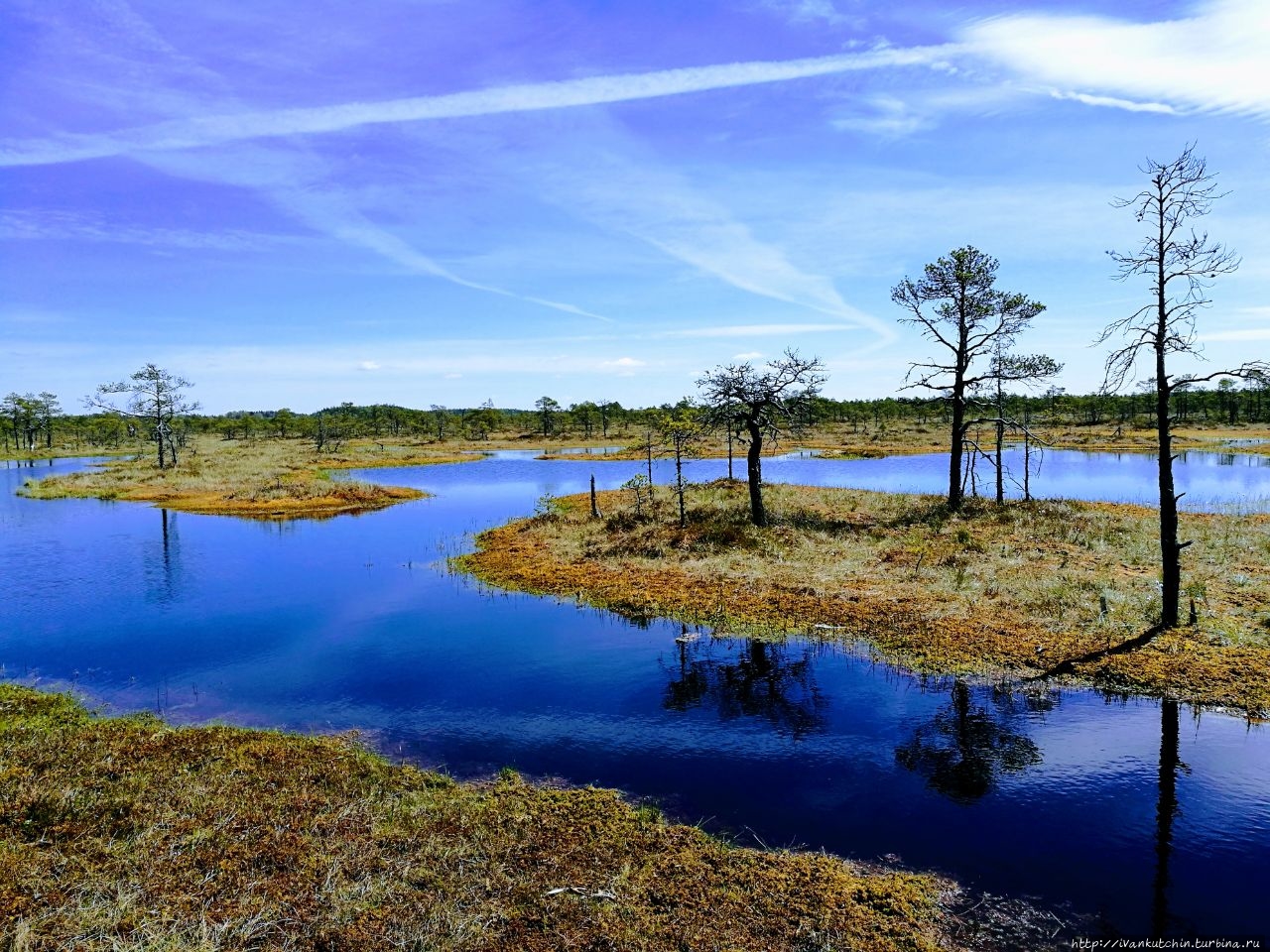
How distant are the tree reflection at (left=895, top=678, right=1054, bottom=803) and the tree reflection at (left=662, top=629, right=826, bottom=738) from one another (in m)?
2.11

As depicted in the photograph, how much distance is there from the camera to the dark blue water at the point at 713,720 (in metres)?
10.2

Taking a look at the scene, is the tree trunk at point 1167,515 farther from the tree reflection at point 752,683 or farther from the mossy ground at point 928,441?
the mossy ground at point 928,441

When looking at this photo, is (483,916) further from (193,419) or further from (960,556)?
(193,419)

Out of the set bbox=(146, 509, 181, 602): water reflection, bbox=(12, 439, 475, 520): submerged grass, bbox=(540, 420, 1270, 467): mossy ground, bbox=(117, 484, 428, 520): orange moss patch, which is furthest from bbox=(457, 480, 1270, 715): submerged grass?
bbox=(540, 420, 1270, 467): mossy ground

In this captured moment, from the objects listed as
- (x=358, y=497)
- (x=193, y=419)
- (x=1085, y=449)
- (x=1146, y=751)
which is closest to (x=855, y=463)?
(x=1085, y=449)

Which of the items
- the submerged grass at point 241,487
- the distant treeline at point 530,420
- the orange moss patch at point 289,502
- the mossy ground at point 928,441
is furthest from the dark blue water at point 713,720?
the distant treeline at point 530,420

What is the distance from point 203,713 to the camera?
51.5ft

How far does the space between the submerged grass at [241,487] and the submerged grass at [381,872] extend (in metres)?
36.9

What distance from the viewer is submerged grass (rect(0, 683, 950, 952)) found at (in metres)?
7.95

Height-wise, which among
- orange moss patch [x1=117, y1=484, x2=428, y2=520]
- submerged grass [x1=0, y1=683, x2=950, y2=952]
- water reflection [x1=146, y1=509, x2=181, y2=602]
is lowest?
submerged grass [x1=0, y1=683, x2=950, y2=952]

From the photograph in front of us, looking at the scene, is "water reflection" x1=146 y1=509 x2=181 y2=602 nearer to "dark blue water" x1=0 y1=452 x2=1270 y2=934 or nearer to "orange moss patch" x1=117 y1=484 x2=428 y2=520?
"dark blue water" x1=0 y1=452 x2=1270 y2=934

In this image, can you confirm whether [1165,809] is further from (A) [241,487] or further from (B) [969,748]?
(A) [241,487]

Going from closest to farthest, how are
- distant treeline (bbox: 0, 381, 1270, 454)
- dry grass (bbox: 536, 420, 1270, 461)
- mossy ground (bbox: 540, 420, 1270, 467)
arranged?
1. mossy ground (bbox: 540, 420, 1270, 467)
2. dry grass (bbox: 536, 420, 1270, 461)
3. distant treeline (bbox: 0, 381, 1270, 454)

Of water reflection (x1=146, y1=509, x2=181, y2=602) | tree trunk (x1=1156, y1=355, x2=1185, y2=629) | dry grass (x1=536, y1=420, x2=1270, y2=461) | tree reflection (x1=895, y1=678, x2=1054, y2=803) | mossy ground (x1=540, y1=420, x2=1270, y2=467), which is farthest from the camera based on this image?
dry grass (x1=536, y1=420, x2=1270, y2=461)
